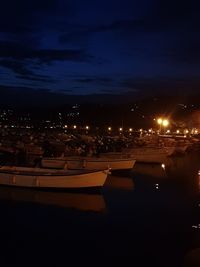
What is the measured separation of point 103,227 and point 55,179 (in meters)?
5.54

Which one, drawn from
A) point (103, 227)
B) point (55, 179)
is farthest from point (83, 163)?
point (103, 227)

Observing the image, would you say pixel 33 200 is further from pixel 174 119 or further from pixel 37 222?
pixel 174 119

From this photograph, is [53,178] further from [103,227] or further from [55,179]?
Result: [103,227]

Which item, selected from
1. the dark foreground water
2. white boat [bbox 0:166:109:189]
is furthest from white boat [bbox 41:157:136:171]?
white boat [bbox 0:166:109:189]

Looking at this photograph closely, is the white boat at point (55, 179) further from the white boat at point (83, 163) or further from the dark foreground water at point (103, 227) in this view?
the white boat at point (83, 163)

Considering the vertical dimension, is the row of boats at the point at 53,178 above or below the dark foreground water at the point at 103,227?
above

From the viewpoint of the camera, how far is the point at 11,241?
47.1 ft

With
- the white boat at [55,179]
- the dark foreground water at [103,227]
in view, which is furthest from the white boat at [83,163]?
the white boat at [55,179]

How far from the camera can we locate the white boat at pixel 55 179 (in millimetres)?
21125

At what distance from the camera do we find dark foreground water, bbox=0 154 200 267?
13.0m

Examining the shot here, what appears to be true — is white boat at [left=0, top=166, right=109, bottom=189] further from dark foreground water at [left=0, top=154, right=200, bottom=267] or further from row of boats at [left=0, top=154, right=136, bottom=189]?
dark foreground water at [left=0, top=154, right=200, bottom=267]

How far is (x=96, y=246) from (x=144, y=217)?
171 inches

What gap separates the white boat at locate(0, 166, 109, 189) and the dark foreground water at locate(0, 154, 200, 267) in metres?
0.39

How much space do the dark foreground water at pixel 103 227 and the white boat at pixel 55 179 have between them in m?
0.39
